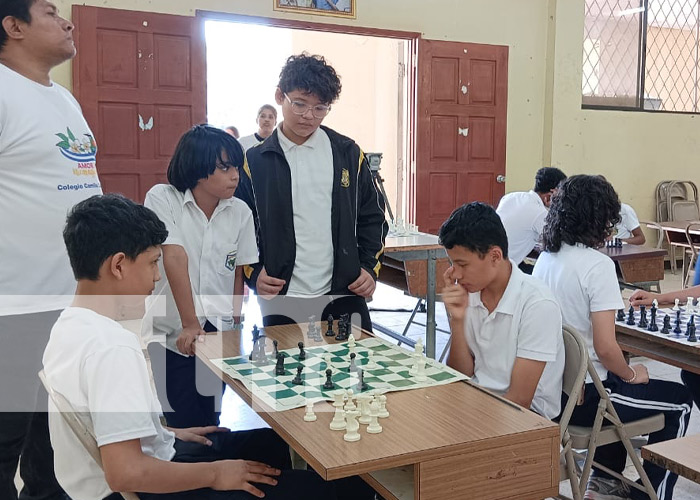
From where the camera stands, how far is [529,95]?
24.9ft

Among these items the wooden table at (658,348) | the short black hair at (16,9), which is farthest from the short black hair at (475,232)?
the short black hair at (16,9)

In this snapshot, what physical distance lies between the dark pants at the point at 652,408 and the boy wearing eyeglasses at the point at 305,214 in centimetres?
83

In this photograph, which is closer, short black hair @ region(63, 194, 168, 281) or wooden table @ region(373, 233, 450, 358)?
short black hair @ region(63, 194, 168, 281)

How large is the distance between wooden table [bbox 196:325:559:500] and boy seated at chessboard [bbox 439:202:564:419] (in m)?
0.33

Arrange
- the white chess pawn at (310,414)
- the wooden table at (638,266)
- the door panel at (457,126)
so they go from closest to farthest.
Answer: the white chess pawn at (310,414) → the wooden table at (638,266) → the door panel at (457,126)

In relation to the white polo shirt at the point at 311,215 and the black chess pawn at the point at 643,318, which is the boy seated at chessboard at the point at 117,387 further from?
the black chess pawn at the point at 643,318

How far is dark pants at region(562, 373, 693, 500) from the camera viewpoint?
223cm

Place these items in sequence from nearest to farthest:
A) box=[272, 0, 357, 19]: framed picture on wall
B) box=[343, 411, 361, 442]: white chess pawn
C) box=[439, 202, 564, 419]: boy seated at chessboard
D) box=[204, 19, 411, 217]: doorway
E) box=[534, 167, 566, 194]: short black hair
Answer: box=[343, 411, 361, 442]: white chess pawn, box=[439, 202, 564, 419]: boy seated at chessboard, box=[534, 167, 566, 194]: short black hair, box=[272, 0, 357, 19]: framed picture on wall, box=[204, 19, 411, 217]: doorway

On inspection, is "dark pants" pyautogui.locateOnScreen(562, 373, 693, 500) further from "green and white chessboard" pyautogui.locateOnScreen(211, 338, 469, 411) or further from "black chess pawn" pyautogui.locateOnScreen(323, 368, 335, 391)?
"black chess pawn" pyautogui.locateOnScreen(323, 368, 335, 391)

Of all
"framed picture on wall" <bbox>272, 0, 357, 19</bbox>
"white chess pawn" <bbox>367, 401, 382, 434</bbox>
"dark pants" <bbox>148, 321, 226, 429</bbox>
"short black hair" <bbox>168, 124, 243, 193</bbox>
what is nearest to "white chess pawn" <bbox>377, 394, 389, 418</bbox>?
"white chess pawn" <bbox>367, 401, 382, 434</bbox>

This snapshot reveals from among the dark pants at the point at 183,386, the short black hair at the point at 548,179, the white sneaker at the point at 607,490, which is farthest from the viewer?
the short black hair at the point at 548,179

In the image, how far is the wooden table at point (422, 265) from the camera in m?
4.16

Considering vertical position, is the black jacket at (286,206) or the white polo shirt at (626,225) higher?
the black jacket at (286,206)

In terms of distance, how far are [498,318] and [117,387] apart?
1.12 m
